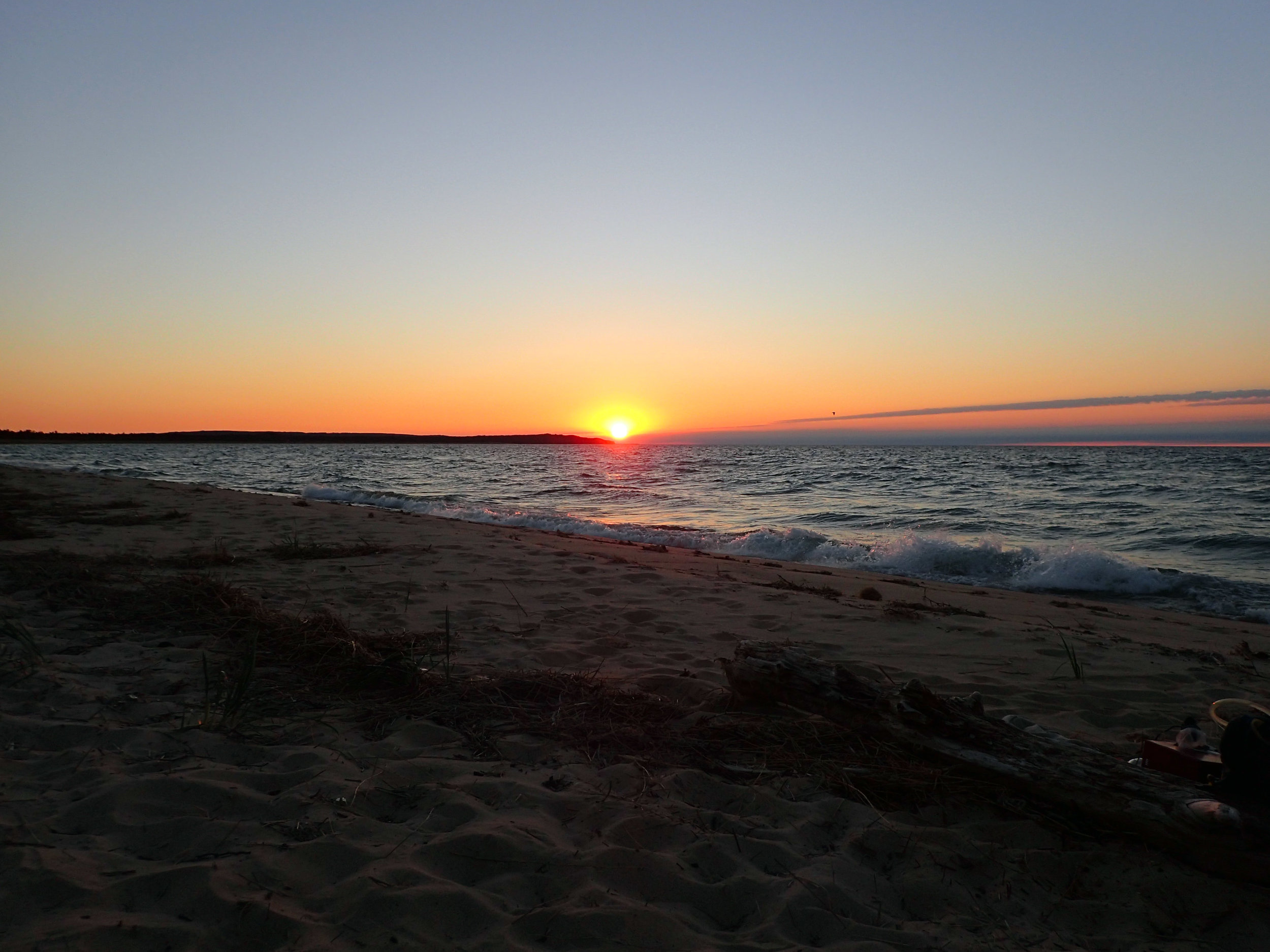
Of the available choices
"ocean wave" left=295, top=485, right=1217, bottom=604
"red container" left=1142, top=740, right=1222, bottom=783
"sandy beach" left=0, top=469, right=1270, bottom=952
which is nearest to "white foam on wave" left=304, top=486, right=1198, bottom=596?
"ocean wave" left=295, top=485, right=1217, bottom=604

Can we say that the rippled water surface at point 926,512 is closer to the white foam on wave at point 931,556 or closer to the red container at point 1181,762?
the white foam on wave at point 931,556

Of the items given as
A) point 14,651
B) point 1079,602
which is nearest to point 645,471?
point 1079,602

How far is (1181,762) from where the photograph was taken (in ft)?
8.20

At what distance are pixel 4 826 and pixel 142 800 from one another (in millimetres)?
340

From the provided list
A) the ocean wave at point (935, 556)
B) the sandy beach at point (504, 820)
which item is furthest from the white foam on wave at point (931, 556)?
the sandy beach at point (504, 820)

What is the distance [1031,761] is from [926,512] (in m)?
15.6

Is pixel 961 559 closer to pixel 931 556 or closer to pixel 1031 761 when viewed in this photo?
pixel 931 556

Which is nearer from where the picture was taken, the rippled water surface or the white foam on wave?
the white foam on wave

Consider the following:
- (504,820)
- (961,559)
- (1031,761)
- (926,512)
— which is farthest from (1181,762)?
(926,512)

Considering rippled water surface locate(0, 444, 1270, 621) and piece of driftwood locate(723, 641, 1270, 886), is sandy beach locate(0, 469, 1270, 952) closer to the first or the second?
piece of driftwood locate(723, 641, 1270, 886)

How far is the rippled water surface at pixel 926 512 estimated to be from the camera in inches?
398

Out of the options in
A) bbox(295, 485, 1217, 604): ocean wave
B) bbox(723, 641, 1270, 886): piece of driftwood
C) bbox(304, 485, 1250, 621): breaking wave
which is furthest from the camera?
bbox(295, 485, 1217, 604): ocean wave

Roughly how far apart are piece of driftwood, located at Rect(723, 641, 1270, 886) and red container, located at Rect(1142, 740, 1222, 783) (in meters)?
0.10

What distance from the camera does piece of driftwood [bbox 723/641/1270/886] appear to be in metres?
2.20
